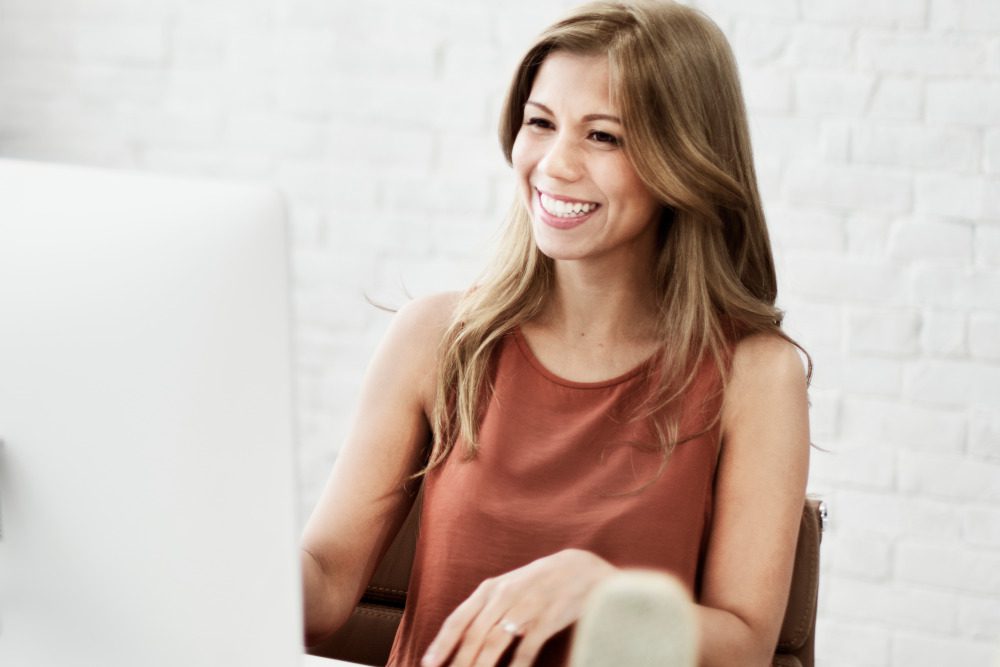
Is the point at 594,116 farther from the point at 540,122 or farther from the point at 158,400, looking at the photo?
the point at 158,400

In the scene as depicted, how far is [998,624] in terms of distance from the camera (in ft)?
7.43

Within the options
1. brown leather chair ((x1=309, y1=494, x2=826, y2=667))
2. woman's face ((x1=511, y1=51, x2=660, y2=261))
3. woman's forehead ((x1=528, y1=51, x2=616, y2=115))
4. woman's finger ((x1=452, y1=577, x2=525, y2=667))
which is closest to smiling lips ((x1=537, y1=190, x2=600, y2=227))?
woman's face ((x1=511, y1=51, x2=660, y2=261))

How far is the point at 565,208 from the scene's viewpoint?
1.45 metres

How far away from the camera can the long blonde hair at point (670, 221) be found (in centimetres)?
141

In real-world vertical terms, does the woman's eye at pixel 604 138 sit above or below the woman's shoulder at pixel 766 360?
above

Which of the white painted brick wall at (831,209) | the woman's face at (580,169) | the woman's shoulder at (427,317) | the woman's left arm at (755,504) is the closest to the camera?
the woman's left arm at (755,504)

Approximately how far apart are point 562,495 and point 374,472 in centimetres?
22

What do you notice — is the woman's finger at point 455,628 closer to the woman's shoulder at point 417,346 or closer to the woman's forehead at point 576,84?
the woman's shoulder at point 417,346

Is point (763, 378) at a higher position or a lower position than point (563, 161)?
lower

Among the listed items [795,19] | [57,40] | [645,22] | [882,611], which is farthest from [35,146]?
[882,611]

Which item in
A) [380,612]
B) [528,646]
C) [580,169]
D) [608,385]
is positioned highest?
[580,169]

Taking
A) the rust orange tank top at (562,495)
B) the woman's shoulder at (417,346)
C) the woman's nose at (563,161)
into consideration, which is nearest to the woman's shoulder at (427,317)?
the woman's shoulder at (417,346)

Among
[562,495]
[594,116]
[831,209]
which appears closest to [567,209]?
[594,116]

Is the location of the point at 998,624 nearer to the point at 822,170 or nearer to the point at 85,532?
the point at 822,170
